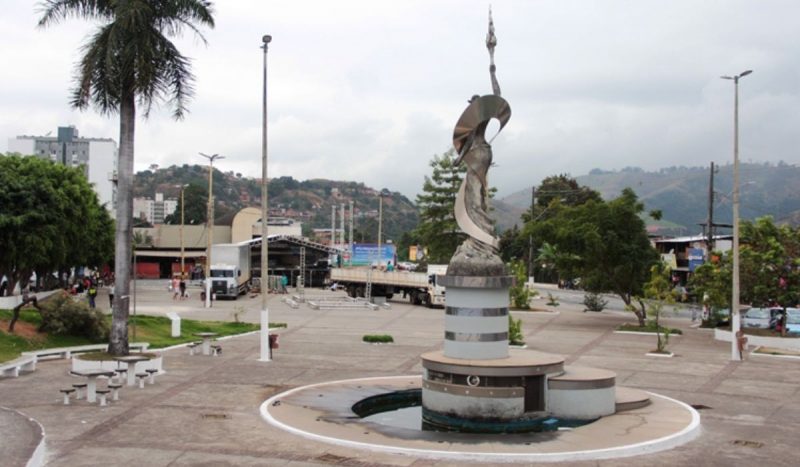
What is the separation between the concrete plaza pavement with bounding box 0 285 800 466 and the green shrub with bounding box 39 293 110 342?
302cm

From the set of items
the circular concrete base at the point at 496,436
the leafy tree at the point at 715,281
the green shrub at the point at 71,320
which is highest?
the leafy tree at the point at 715,281

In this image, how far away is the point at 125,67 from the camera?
24641 mm

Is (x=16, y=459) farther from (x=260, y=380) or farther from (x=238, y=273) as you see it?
(x=238, y=273)

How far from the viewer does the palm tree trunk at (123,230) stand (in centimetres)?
2528

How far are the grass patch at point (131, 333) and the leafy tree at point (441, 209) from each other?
103ft

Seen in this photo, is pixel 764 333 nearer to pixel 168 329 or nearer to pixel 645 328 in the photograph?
pixel 645 328

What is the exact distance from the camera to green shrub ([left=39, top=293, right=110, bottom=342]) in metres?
29.7

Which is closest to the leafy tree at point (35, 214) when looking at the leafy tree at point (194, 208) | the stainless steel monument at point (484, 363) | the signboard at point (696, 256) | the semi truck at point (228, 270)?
the semi truck at point (228, 270)

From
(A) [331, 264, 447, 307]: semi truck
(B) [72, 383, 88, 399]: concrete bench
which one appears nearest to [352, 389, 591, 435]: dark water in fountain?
(B) [72, 383, 88, 399]: concrete bench

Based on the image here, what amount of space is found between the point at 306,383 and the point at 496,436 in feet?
25.3

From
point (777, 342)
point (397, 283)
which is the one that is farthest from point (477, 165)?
point (397, 283)

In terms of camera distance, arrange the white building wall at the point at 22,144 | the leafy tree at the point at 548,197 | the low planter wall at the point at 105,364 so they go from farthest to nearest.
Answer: the white building wall at the point at 22,144 < the leafy tree at the point at 548,197 < the low planter wall at the point at 105,364

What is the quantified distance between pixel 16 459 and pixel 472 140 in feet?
42.0

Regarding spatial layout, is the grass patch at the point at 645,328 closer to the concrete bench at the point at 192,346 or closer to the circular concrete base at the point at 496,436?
the circular concrete base at the point at 496,436
